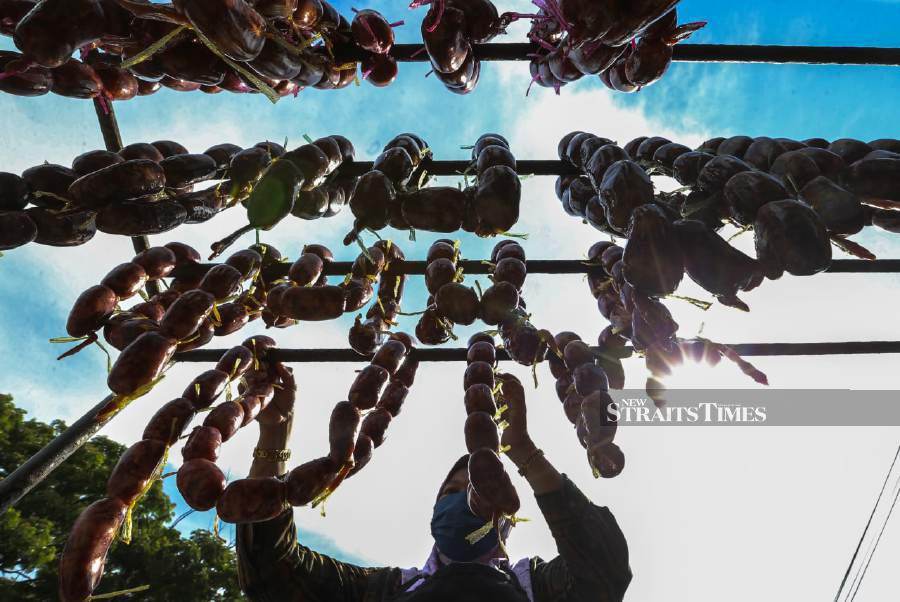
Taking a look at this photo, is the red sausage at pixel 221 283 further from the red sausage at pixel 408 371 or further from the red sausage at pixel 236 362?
the red sausage at pixel 408 371

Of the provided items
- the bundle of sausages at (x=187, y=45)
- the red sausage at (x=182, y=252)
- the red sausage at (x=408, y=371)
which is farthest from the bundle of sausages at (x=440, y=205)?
the red sausage at (x=182, y=252)

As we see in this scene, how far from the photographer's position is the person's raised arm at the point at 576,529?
2049mm

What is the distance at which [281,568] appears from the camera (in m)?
2.21

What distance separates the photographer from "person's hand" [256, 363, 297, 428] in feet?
8.25

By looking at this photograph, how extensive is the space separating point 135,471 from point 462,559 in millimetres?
1415

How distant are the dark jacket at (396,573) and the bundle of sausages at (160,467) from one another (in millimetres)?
590

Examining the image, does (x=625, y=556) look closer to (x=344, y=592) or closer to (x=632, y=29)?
(x=344, y=592)

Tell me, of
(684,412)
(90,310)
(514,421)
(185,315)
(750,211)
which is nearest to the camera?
(750,211)

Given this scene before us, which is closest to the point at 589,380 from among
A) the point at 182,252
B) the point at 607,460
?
the point at 607,460

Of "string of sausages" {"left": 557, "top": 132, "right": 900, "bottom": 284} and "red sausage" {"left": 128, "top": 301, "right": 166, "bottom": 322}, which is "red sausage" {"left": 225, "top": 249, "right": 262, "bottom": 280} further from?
"string of sausages" {"left": 557, "top": 132, "right": 900, "bottom": 284}

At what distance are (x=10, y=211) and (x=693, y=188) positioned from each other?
1950 mm

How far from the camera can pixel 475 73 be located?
175 centimetres

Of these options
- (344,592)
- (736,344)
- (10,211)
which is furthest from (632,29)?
(344,592)

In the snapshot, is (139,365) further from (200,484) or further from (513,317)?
(513,317)
